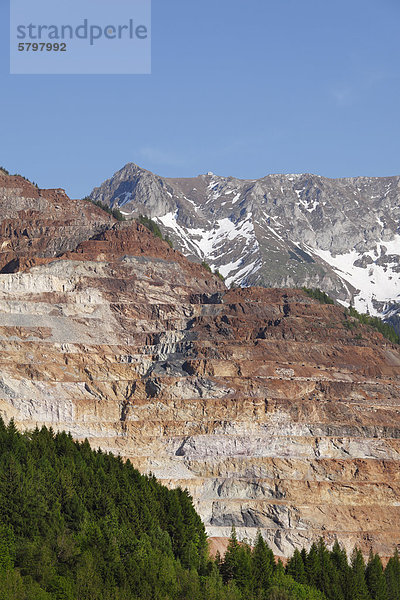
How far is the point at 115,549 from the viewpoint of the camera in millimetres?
100500

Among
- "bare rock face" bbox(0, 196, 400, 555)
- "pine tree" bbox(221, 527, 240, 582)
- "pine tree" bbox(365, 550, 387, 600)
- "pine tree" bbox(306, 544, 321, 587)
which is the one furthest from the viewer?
"bare rock face" bbox(0, 196, 400, 555)

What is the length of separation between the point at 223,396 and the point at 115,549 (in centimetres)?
6628

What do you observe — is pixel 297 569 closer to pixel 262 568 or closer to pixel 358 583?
pixel 262 568

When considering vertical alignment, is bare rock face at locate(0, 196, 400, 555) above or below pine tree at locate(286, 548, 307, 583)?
above

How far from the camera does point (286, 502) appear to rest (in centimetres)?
14762

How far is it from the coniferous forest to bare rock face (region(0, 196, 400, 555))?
20489 mm

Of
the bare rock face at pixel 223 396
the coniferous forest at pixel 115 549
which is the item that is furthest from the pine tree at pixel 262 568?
the bare rock face at pixel 223 396

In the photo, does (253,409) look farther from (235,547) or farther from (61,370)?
(235,547)

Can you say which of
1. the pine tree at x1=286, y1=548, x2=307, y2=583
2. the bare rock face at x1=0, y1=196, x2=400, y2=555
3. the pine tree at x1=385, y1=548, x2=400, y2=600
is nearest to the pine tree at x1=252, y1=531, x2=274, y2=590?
the pine tree at x1=286, y1=548, x2=307, y2=583

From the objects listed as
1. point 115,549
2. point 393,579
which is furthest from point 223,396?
point 115,549

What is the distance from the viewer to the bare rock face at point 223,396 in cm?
14875

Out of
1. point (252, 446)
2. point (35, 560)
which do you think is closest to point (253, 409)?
point (252, 446)

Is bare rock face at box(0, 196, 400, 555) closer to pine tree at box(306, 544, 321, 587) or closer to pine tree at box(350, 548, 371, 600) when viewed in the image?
pine tree at box(350, 548, 371, 600)

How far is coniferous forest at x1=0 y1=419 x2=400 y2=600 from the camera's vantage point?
94.5 m
